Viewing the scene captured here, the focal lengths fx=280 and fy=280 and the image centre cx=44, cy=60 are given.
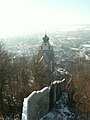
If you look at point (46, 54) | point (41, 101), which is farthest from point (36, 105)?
point (46, 54)

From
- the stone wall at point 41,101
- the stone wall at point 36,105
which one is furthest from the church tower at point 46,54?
the stone wall at point 36,105

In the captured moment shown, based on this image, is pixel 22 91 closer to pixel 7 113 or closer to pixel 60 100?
pixel 7 113

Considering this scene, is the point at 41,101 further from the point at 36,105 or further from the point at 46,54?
the point at 46,54

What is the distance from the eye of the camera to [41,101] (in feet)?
65.9

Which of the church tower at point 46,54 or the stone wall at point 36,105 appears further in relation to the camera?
the church tower at point 46,54

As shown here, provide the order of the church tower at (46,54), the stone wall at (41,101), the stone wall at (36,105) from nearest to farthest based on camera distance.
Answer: the stone wall at (36,105) < the stone wall at (41,101) < the church tower at (46,54)

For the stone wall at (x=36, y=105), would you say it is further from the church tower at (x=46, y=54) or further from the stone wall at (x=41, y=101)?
the church tower at (x=46, y=54)

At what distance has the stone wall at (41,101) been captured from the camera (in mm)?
15845

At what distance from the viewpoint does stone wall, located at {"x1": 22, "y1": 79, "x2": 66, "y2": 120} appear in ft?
52.0

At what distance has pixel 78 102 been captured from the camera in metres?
24.2

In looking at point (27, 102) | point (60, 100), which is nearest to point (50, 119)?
point (60, 100)

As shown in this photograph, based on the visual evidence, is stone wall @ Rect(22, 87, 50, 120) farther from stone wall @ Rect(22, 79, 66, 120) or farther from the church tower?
the church tower

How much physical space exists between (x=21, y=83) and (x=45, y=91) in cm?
615

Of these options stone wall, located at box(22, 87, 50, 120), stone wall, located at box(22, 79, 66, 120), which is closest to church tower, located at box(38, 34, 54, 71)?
stone wall, located at box(22, 79, 66, 120)
